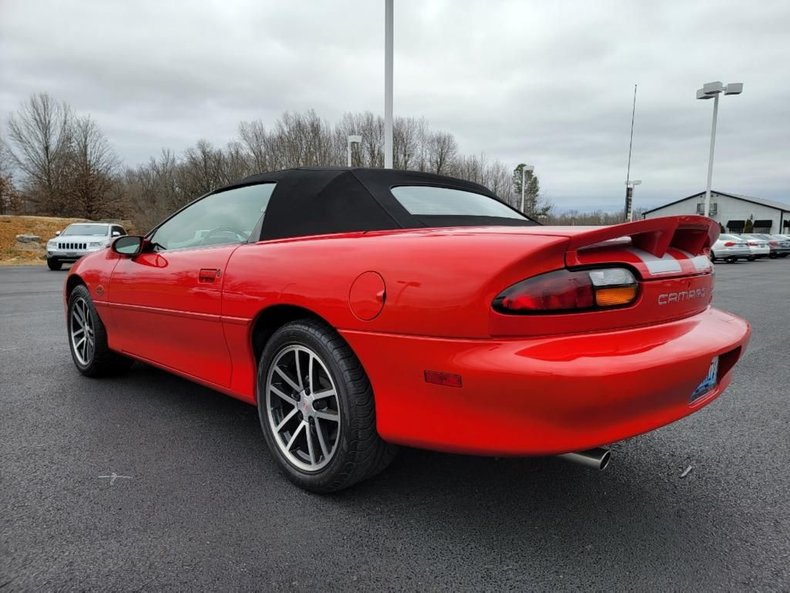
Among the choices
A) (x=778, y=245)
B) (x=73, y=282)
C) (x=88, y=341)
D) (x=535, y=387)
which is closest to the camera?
(x=535, y=387)

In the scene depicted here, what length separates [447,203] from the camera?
2.85 metres

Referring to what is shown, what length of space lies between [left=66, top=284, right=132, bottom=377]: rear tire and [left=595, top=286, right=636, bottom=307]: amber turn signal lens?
3410mm

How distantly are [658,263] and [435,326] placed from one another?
84cm

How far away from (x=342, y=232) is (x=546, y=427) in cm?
131

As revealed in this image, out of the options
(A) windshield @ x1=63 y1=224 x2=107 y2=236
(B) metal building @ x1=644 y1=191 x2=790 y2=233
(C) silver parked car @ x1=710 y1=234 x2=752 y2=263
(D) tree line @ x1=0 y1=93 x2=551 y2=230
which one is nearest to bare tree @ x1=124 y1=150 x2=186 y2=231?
(D) tree line @ x1=0 y1=93 x2=551 y2=230

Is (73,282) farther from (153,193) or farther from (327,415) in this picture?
(153,193)

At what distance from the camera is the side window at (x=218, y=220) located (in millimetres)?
2857

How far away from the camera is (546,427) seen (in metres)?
1.62

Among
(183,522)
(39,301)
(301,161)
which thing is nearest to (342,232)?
(183,522)

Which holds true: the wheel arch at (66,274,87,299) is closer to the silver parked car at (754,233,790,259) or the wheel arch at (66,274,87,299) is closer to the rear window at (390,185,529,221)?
the rear window at (390,185,529,221)

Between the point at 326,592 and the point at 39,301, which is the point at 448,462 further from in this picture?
the point at 39,301

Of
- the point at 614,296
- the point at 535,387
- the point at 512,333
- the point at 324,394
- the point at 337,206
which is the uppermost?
the point at 337,206

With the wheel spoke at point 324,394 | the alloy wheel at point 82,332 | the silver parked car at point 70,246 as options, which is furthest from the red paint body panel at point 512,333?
the silver parked car at point 70,246

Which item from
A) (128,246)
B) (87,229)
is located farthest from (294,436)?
(87,229)
